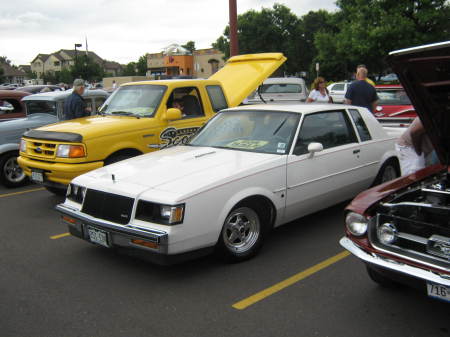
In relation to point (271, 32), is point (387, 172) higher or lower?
lower

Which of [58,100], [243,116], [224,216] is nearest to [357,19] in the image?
[58,100]

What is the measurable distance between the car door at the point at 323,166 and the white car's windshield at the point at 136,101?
2.94 meters

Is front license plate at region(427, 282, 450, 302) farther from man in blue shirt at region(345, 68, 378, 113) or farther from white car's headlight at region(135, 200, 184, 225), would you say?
man in blue shirt at region(345, 68, 378, 113)

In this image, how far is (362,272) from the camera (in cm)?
433

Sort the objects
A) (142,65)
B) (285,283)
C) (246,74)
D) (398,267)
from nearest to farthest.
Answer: (398,267), (285,283), (246,74), (142,65)

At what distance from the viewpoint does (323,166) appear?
5301mm

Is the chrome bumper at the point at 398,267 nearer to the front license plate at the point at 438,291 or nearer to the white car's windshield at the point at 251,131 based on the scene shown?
the front license plate at the point at 438,291

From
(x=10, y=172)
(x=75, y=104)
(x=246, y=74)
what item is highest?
(x=246, y=74)

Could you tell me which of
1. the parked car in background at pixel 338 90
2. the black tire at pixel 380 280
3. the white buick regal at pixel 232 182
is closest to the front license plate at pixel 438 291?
the black tire at pixel 380 280

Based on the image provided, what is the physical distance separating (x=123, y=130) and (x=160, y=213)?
120 inches

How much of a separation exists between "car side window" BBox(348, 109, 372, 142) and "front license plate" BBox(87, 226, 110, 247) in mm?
3559

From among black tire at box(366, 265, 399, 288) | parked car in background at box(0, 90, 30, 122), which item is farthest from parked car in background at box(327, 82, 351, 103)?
black tire at box(366, 265, 399, 288)

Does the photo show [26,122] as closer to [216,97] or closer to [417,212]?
[216,97]

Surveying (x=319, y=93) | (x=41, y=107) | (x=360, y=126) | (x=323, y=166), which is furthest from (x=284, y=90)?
(x=323, y=166)
